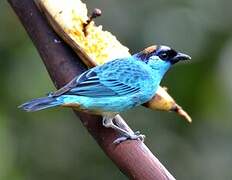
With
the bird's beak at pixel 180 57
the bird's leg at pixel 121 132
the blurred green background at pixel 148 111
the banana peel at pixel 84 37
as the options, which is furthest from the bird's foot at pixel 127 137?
the blurred green background at pixel 148 111

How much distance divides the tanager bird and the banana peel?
0.13 feet

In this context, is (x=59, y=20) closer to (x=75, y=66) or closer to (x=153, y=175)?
(x=75, y=66)

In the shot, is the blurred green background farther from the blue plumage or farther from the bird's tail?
the bird's tail

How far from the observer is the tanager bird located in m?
2.10

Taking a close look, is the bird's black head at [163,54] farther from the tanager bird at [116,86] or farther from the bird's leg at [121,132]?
the bird's leg at [121,132]

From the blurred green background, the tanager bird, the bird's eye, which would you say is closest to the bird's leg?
the tanager bird

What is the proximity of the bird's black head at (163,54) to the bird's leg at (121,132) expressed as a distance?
0.33 metres

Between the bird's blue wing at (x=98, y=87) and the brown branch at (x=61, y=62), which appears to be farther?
the bird's blue wing at (x=98, y=87)

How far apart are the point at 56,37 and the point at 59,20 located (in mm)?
55

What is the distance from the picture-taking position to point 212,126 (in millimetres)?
3832

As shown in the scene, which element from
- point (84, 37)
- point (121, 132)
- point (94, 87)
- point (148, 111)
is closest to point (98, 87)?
point (94, 87)

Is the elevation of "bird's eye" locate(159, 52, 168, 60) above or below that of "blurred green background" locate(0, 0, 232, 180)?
above

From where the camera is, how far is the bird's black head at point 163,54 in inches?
92.0

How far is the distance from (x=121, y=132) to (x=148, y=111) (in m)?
1.95
